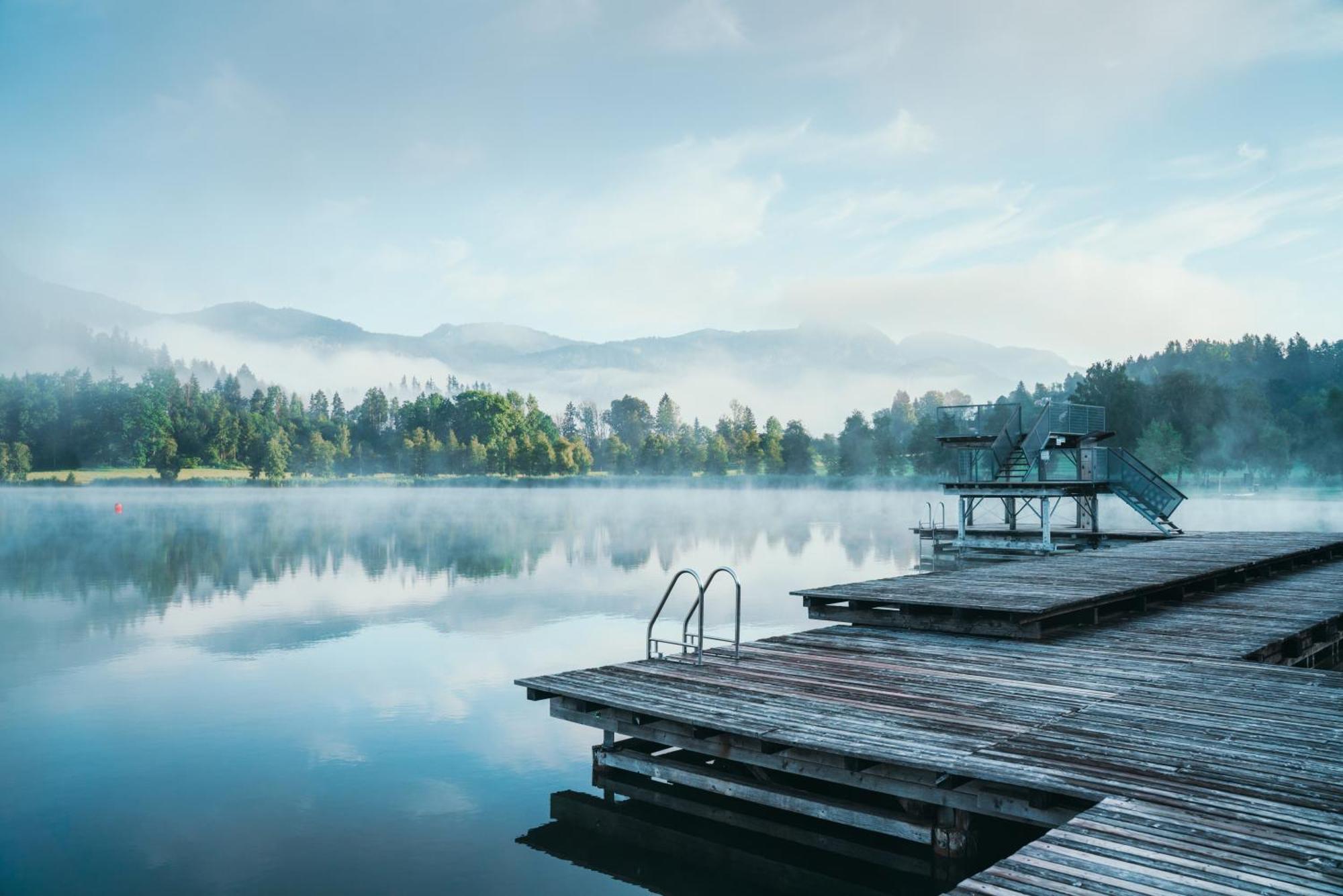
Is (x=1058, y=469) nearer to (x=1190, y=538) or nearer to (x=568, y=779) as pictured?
(x=1190, y=538)

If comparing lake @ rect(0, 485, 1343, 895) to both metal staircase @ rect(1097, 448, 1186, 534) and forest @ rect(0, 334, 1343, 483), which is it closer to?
metal staircase @ rect(1097, 448, 1186, 534)

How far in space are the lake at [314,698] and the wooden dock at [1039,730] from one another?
5.49 feet

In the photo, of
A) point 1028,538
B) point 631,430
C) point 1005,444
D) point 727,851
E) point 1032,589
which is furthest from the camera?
point 631,430

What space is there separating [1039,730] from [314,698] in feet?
37.5

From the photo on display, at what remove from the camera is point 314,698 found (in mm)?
15500

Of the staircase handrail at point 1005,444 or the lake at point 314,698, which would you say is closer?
the lake at point 314,698

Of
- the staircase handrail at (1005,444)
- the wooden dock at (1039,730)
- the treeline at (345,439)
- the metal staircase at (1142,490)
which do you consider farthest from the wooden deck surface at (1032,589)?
the treeline at (345,439)

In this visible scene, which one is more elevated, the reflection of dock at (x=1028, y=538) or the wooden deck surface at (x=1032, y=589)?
the wooden deck surface at (x=1032, y=589)

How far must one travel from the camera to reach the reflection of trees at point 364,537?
3331cm

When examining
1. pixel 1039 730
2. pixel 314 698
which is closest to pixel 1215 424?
pixel 314 698

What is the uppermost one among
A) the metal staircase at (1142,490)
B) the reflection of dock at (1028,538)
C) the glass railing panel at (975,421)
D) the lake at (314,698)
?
the glass railing panel at (975,421)

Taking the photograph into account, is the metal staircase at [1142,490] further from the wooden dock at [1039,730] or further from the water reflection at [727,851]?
the water reflection at [727,851]

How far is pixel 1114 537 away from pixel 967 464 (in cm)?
494

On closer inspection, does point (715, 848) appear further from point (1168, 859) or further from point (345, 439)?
point (345, 439)
